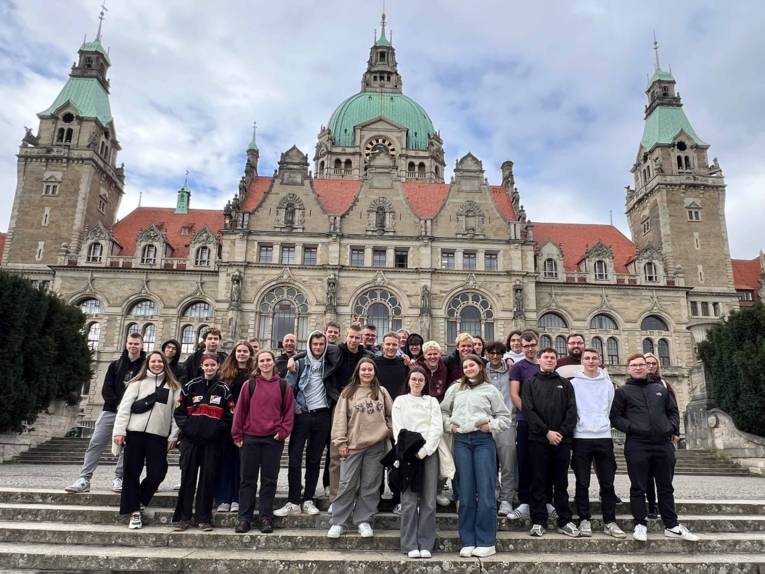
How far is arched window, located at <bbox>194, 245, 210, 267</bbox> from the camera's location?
108ft

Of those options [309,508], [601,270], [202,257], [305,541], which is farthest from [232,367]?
[601,270]

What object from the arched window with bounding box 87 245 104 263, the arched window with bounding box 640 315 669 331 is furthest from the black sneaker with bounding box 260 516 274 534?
the arched window with bounding box 640 315 669 331

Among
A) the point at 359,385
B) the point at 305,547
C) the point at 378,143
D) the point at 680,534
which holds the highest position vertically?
the point at 378,143

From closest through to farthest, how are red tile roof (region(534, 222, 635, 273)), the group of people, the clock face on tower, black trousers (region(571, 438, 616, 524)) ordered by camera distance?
1. the group of people
2. black trousers (region(571, 438, 616, 524))
3. red tile roof (region(534, 222, 635, 273))
4. the clock face on tower

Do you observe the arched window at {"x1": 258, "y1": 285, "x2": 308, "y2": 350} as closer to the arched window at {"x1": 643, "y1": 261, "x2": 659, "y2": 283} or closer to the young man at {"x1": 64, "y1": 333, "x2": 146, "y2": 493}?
the young man at {"x1": 64, "y1": 333, "x2": 146, "y2": 493}

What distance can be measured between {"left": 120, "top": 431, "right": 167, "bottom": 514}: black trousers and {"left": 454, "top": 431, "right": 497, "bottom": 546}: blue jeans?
3.79 metres

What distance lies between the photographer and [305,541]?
5.97m

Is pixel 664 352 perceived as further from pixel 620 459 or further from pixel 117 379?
pixel 117 379

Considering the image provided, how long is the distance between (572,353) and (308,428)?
3.93 metres

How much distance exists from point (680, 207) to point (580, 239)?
7.14 m

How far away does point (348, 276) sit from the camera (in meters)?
30.6

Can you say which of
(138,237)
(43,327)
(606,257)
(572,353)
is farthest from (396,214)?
(572,353)

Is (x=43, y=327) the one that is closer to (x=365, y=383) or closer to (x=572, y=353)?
(x=365, y=383)

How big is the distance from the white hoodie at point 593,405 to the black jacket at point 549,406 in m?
0.17
